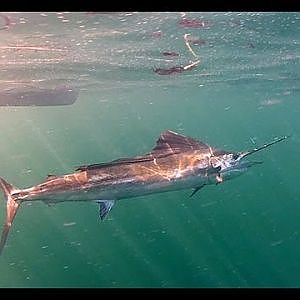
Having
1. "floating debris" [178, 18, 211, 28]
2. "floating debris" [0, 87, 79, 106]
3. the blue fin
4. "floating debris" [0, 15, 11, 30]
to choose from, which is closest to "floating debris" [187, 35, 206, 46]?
"floating debris" [178, 18, 211, 28]

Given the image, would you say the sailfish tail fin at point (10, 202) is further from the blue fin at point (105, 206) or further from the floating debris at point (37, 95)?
the floating debris at point (37, 95)

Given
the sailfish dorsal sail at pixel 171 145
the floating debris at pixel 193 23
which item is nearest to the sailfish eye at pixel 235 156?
the sailfish dorsal sail at pixel 171 145

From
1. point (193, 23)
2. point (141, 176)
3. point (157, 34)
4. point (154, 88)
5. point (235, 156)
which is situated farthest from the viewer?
point (154, 88)

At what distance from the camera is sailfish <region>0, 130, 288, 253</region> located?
317 inches

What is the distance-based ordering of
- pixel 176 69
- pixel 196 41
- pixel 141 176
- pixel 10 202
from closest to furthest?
pixel 10 202 → pixel 141 176 → pixel 196 41 → pixel 176 69

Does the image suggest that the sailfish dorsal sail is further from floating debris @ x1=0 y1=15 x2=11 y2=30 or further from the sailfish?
floating debris @ x1=0 y1=15 x2=11 y2=30

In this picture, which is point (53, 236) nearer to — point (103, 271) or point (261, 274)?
point (103, 271)

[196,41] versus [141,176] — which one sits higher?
[141,176]

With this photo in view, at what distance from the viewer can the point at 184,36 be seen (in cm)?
1545

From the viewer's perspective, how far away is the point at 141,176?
8289mm

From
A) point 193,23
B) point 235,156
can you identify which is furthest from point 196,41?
point 235,156

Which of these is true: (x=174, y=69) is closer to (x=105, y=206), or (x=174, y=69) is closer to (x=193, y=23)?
(x=193, y=23)

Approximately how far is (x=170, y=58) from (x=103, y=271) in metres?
24.2
